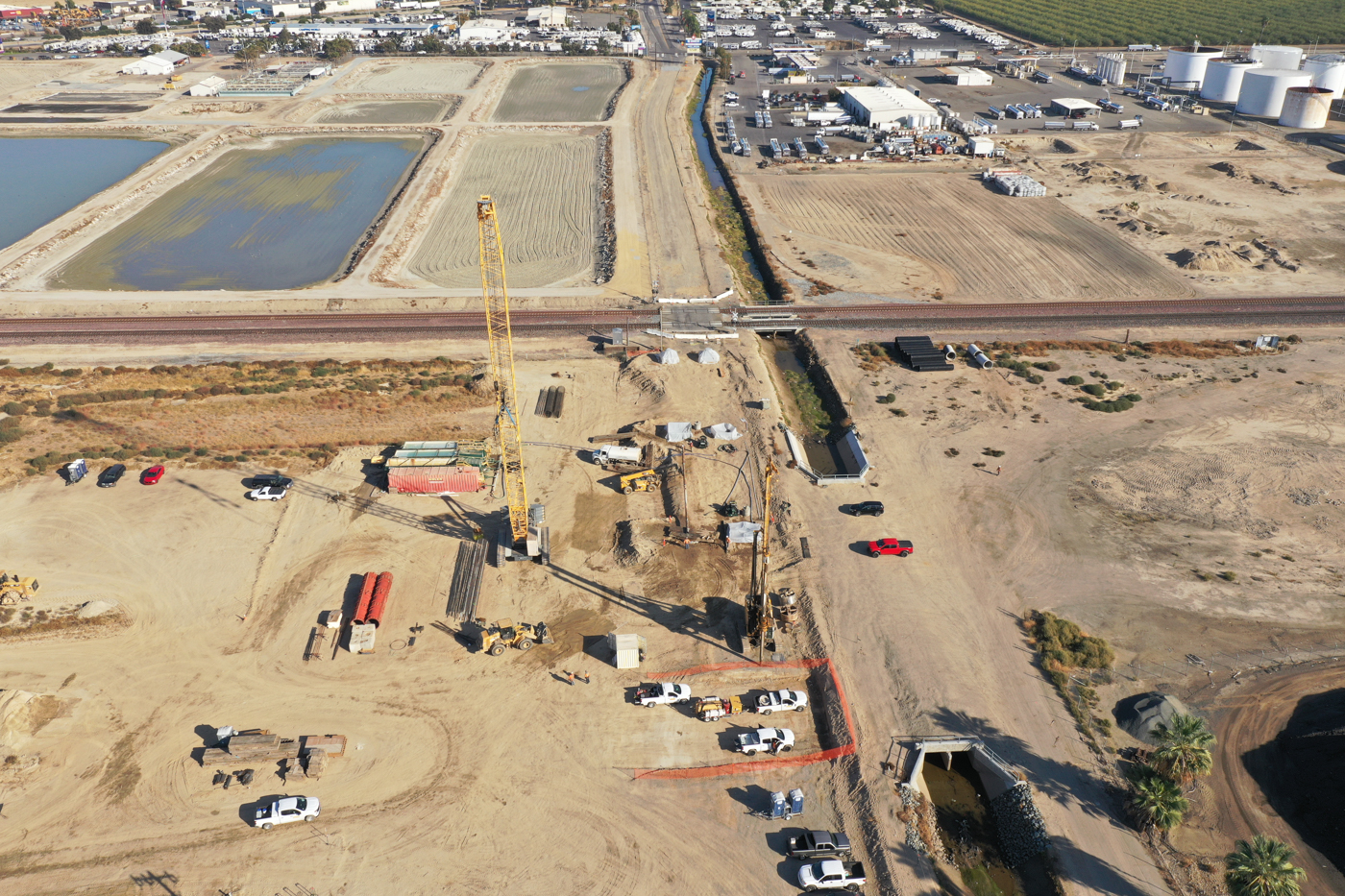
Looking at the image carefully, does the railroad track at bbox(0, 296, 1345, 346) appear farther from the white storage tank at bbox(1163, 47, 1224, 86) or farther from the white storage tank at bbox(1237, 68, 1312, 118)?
the white storage tank at bbox(1163, 47, 1224, 86)

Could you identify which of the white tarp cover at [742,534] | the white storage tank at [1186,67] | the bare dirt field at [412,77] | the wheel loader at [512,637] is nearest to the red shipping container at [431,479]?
the wheel loader at [512,637]

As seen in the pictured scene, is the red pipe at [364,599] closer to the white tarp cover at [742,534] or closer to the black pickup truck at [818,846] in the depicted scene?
the white tarp cover at [742,534]

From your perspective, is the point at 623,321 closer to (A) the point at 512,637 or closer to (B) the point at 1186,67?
(A) the point at 512,637

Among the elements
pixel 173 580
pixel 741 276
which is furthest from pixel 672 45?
pixel 173 580

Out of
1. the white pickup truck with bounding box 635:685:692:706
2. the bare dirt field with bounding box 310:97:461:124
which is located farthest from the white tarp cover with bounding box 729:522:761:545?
the bare dirt field with bounding box 310:97:461:124

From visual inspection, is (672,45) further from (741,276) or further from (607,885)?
(607,885)

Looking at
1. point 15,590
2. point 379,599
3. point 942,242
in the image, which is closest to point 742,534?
point 379,599
